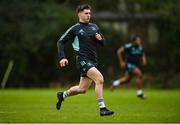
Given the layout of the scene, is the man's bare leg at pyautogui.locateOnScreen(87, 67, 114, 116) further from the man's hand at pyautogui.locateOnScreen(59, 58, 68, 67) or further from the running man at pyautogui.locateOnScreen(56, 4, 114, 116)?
the man's hand at pyautogui.locateOnScreen(59, 58, 68, 67)

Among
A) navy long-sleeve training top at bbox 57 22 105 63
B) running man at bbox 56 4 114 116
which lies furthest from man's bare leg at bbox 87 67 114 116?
navy long-sleeve training top at bbox 57 22 105 63

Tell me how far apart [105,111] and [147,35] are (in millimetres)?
31160

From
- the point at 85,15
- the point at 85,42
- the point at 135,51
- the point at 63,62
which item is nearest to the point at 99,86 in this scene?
the point at 63,62

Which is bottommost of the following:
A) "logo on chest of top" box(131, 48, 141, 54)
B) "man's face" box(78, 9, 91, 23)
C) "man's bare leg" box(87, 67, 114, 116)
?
"man's bare leg" box(87, 67, 114, 116)

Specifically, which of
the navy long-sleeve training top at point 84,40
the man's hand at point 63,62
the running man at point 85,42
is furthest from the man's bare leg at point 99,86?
the man's hand at point 63,62

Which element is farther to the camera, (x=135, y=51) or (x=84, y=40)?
(x=135, y=51)

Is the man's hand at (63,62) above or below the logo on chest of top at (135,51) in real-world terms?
below

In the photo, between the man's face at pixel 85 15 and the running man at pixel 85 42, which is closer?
the running man at pixel 85 42

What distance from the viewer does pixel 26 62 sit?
39656 millimetres

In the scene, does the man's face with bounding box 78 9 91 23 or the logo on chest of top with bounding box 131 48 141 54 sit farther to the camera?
the logo on chest of top with bounding box 131 48 141 54

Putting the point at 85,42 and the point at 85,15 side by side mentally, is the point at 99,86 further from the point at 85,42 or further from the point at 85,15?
the point at 85,15

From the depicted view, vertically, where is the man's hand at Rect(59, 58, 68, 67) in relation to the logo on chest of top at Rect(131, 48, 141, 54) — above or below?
below

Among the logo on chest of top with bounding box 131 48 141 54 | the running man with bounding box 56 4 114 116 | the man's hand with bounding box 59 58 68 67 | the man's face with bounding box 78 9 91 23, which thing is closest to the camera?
the man's hand with bounding box 59 58 68 67

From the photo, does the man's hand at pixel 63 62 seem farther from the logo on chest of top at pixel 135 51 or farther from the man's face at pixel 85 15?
the logo on chest of top at pixel 135 51
